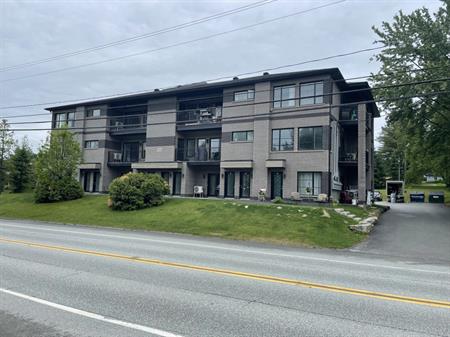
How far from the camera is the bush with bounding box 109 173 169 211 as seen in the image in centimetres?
2530

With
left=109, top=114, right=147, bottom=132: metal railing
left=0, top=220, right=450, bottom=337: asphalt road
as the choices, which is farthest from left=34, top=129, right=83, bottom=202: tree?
left=0, top=220, right=450, bottom=337: asphalt road

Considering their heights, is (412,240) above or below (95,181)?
below

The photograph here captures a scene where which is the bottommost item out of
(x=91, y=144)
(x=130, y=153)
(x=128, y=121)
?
(x=130, y=153)

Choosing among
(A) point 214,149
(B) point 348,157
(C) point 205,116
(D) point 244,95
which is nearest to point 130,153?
(A) point 214,149

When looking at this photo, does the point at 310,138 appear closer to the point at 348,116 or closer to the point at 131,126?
the point at 348,116

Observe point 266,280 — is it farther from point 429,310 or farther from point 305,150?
point 305,150

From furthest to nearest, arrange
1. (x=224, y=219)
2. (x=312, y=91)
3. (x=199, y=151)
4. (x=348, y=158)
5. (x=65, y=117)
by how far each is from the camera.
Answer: (x=65, y=117)
(x=199, y=151)
(x=348, y=158)
(x=312, y=91)
(x=224, y=219)

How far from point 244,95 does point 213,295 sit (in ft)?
84.6

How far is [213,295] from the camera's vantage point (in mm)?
6531

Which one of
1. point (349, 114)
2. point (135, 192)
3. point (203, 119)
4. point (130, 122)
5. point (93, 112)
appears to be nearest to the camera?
point (135, 192)

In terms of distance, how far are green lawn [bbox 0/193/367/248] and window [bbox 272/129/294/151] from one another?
7.49 meters

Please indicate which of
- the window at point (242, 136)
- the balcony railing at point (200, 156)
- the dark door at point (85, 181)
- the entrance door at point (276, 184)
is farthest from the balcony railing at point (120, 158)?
the entrance door at point (276, 184)

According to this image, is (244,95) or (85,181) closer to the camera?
(244,95)

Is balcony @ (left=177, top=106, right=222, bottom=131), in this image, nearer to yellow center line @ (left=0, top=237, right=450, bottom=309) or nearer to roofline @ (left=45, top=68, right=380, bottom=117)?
roofline @ (left=45, top=68, right=380, bottom=117)
